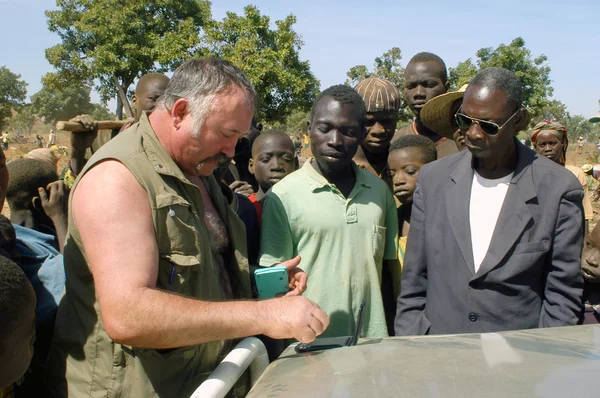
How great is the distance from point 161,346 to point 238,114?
0.90 metres

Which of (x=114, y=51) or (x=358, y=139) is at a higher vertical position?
(x=114, y=51)

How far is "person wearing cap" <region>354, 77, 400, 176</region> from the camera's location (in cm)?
371

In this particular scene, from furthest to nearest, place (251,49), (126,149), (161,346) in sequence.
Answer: (251,49), (126,149), (161,346)

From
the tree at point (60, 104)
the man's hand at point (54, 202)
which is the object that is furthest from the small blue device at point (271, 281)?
the tree at point (60, 104)

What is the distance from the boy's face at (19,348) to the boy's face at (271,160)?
208 cm

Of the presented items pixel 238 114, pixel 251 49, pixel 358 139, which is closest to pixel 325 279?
pixel 358 139

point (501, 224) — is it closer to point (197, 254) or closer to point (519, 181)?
point (519, 181)

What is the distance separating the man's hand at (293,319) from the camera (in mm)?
1714

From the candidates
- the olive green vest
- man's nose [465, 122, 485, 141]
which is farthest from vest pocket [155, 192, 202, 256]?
man's nose [465, 122, 485, 141]

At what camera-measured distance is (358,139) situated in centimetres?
290

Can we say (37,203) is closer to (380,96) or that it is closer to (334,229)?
(334,229)

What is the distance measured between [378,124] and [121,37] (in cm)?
2459

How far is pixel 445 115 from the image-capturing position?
11.9 ft

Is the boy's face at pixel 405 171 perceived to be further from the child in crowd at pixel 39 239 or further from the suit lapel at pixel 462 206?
the child in crowd at pixel 39 239
